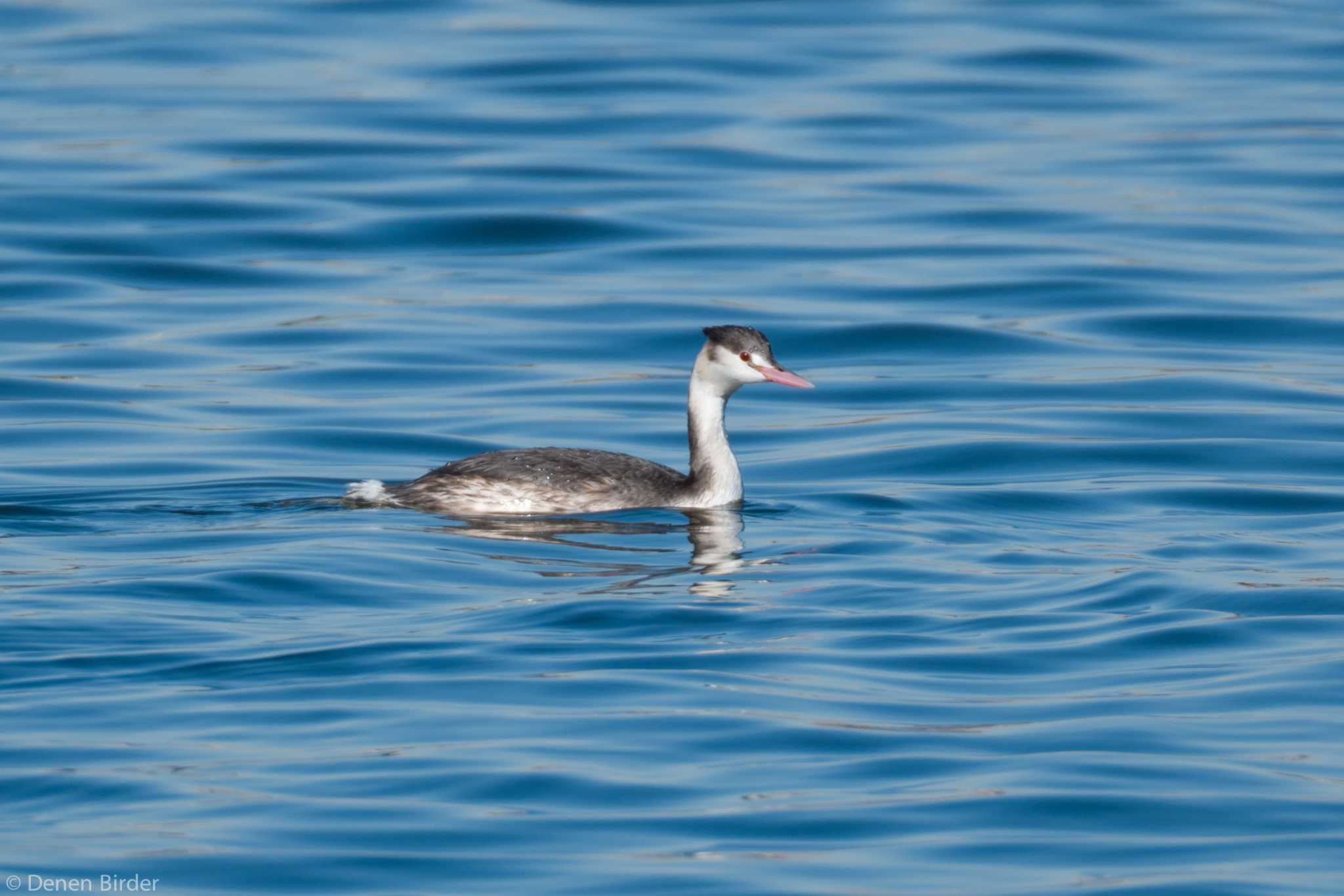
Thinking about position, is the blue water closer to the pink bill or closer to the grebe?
the grebe

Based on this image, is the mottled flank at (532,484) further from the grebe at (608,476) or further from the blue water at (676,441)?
the blue water at (676,441)

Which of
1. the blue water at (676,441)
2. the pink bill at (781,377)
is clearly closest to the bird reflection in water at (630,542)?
the blue water at (676,441)

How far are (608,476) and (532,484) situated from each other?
0.43 metres

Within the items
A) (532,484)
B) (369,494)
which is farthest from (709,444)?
(369,494)

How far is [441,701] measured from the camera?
29.9 feet

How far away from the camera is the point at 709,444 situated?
44.8 ft

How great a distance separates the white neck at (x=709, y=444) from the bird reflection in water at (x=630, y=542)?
110 mm

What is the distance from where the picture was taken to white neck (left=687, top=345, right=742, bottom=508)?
13508 mm

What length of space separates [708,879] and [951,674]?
2.60 meters

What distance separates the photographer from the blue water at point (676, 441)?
26.1 feet

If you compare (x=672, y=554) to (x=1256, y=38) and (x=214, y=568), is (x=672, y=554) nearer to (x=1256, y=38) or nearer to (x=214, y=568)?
(x=214, y=568)

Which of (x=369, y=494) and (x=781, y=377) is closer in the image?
(x=369, y=494)

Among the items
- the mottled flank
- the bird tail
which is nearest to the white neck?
the mottled flank

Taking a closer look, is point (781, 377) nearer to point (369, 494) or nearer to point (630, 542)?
point (630, 542)
